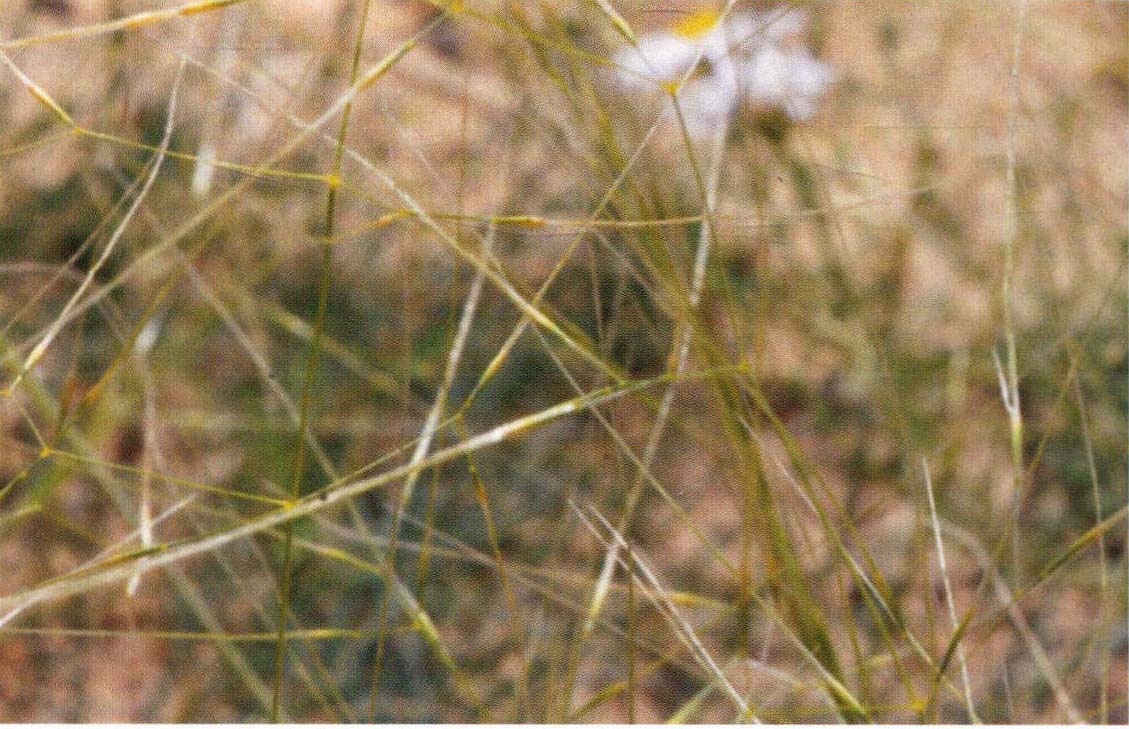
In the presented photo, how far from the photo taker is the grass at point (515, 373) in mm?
626

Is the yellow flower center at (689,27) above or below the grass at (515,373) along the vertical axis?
above

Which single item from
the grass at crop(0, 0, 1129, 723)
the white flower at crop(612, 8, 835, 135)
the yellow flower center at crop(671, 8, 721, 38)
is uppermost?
the yellow flower center at crop(671, 8, 721, 38)

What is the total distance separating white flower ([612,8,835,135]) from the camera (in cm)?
59

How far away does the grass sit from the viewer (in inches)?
24.7

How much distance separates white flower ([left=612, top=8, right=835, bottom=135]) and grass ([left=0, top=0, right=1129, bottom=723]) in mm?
12

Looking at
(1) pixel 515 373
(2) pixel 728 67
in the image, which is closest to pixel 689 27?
(2) pixel 728 67

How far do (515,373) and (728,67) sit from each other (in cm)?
22

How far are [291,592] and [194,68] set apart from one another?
1.10 feet

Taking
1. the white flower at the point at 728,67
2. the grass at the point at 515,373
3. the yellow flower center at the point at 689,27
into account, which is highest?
the yellow flower center at the point at 689,27

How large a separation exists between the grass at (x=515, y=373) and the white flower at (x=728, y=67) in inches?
0.5

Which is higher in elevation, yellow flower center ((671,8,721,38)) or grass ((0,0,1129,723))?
yellow flower center ((671,8,721,38))

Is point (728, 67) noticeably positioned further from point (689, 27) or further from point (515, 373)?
point (515, 373)

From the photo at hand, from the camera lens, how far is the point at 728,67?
0.59 m

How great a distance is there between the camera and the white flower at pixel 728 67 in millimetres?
592
